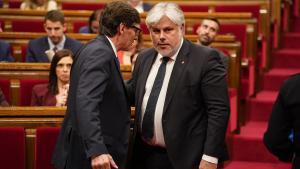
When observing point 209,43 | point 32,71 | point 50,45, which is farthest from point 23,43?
point 209,43

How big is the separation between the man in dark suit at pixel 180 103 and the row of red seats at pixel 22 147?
0.94ft

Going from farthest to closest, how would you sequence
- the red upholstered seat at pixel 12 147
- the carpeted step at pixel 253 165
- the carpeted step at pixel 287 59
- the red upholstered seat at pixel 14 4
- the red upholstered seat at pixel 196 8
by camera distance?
the red upholstered seat at pixel 14 4 → the red upholstered seat at pixel 196 8 → the carpeted step at pixel 287 59 → the carpeted step at pixel 253 165 → the red upholstered seat at pixel 12 147

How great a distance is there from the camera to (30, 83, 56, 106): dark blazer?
2.17 metres

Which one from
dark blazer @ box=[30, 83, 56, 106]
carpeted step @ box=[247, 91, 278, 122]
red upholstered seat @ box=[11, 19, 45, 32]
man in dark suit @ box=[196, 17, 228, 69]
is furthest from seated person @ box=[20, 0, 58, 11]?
dark blazer @ box=[30, 83, 56, 106]

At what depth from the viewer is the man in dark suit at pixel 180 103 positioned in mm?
1414

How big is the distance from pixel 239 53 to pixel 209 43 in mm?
124

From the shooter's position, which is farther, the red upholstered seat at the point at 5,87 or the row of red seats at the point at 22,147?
the red upholstered seat at the point at 5,87

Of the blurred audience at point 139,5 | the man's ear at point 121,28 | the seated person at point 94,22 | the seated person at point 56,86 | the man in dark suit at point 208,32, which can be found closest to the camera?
the man's ear at point 121,28

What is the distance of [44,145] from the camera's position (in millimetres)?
1647

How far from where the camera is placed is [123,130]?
136 cm

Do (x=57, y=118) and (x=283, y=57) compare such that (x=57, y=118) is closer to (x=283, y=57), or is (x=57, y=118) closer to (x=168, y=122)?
(x=168, y=122)

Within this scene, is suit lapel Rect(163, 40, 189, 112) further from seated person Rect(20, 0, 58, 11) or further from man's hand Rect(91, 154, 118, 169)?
seated person Rect(20, 0, 58, 11)

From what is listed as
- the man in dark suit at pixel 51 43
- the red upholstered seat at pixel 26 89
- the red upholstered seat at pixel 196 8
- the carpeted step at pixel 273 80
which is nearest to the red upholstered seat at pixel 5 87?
the red upholstered seat at pixel 26 89

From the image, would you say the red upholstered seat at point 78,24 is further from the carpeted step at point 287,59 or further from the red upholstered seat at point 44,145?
the red upholstered seat at point 44,145
